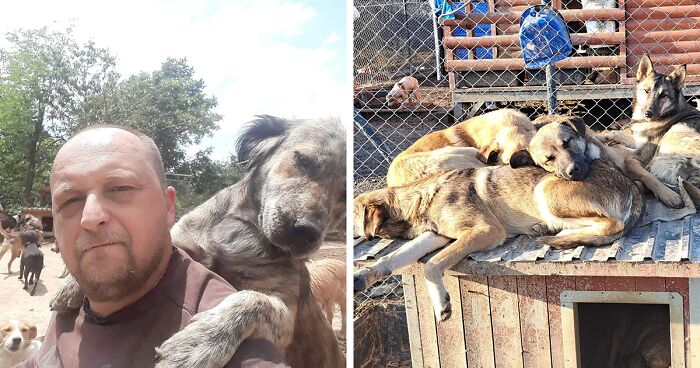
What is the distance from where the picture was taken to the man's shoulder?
2.04m

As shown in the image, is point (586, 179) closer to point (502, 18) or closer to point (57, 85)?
point (57, 85)

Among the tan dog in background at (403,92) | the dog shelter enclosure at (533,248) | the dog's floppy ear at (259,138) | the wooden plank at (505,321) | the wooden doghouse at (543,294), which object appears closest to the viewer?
the dog's floppy ear at (259,138)

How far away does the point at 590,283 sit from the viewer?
150 inches

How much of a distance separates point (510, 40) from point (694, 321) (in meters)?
4.84

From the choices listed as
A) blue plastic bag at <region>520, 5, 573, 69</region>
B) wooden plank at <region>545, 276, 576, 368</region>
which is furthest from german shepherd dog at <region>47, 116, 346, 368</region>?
blue plastic bag at <region>520, 5, 573, 69</region>

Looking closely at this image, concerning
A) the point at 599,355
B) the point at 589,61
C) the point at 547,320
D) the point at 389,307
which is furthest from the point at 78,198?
the point at 589,61

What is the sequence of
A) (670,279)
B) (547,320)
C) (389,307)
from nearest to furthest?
(670,279) < (547,320) < (389,307)

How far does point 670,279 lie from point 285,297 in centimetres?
239

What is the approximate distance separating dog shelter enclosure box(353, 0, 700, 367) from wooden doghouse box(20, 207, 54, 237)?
216cm

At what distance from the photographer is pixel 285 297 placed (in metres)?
2.22

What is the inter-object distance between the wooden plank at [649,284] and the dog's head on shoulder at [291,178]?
2149mm

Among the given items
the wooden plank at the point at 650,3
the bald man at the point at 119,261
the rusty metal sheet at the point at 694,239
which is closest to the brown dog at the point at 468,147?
the rusty metal sheet at the point at 694,239

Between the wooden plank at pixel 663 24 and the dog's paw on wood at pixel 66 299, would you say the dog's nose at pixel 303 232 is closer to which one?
the dog's paw on wood at pixel 66 299

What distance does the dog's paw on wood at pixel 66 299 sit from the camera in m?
2.01
